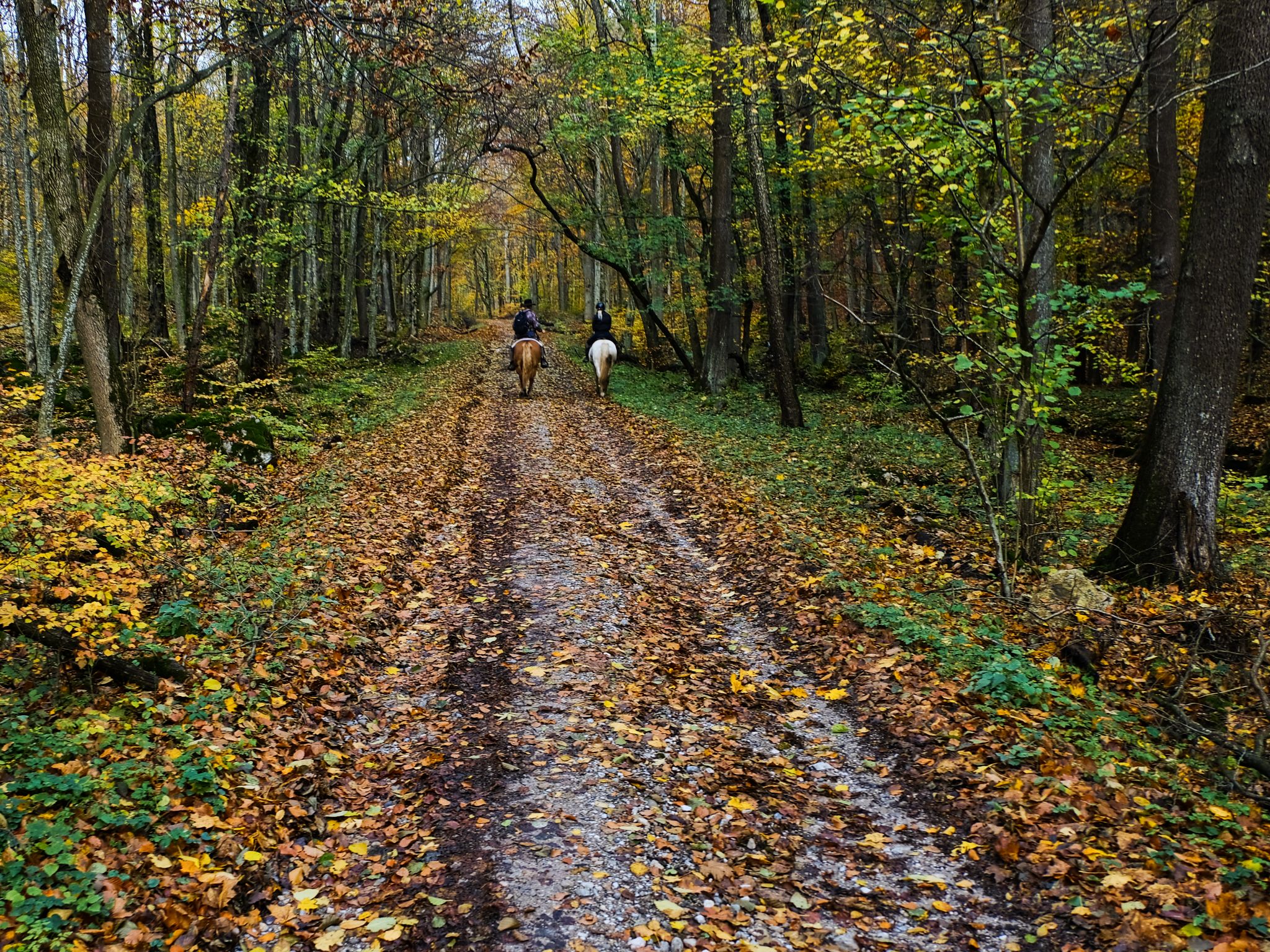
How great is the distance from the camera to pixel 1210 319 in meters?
7.63

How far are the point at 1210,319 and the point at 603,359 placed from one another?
15.5 metres

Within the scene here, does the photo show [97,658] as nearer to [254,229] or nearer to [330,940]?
[330,940]

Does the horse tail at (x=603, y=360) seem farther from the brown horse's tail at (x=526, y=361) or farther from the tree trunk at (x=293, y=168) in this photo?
the tree trunk at (x=293, y=168)

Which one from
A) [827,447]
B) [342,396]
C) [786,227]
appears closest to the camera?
[827,447]

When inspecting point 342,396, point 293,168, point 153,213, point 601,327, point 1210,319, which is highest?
point 293,168

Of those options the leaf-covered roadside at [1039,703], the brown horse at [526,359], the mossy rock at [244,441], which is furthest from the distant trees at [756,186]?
the brown horse at [526,359]

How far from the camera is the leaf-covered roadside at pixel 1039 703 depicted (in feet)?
13.1

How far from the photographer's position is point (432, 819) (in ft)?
16.0

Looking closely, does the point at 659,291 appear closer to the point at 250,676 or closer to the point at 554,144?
the point at 554,144

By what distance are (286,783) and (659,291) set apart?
29.6 metres

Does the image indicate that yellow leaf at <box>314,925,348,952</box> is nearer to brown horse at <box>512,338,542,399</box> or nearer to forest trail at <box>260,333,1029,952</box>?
forest trail at <box>260,333,1029,952</box>

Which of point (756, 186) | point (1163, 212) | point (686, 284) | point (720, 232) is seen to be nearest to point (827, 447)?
point (756, 186)

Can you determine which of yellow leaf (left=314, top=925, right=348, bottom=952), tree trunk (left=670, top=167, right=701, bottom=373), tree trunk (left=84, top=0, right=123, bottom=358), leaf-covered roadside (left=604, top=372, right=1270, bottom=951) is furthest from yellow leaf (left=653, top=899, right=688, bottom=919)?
tree trunk (left=670, top=167, right=701, bottom=373)

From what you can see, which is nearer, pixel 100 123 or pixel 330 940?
pixel 330 940
